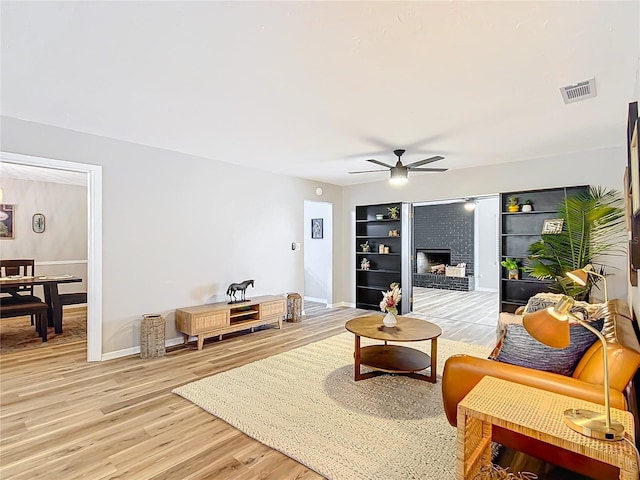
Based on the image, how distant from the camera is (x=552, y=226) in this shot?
468 centimetres

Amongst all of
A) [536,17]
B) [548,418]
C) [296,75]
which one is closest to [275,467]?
[548,418]

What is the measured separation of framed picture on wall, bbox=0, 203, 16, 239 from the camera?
6.14m

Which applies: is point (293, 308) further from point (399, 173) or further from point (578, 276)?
point (578, 276)

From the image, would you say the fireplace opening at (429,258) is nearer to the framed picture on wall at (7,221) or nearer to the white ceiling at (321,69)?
the white ceiling at (321,69)

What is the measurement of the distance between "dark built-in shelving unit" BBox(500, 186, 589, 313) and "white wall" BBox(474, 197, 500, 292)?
459 centimetres

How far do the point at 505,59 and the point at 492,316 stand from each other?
5.10 metres

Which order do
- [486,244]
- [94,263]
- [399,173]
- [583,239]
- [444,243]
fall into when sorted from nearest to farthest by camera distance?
[94,263], [583,239], [399,173], [486,244], [444,243]

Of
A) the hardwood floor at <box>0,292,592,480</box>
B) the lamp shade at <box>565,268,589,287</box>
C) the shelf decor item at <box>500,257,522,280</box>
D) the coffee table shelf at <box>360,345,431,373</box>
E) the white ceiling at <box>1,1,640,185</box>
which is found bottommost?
the hardwood floor at <box>0,292,592,480</box>

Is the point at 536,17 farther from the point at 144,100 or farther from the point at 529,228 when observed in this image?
the point at 529,228


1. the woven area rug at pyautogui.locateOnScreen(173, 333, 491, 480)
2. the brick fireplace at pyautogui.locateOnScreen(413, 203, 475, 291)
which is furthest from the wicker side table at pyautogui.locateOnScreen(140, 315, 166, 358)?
the brick fireplace at pyautogui.locateOnScreen(413, 203, 475, 291)

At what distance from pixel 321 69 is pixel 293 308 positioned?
4.02 metres

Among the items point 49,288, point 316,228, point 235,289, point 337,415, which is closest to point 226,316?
point 235,289

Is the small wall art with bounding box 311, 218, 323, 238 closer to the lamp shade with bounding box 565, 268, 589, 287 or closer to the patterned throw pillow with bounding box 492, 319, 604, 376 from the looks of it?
the patterned throw pillow with bounding box 492, 319, 604, 376

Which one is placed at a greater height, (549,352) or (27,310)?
(549,352)
